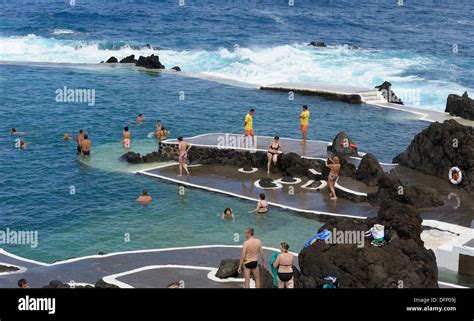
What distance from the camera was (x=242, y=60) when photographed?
236ft

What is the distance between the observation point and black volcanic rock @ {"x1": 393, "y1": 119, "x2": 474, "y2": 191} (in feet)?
104

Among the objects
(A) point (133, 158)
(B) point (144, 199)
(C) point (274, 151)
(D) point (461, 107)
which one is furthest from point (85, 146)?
(D) point (461, 107)

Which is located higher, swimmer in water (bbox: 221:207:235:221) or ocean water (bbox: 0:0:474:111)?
ocean water (bbox: 0:0:474:111)

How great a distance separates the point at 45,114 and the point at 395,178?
2219 centimetres

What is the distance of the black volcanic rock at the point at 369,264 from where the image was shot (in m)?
20.3

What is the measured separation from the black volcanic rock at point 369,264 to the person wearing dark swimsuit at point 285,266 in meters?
1.13

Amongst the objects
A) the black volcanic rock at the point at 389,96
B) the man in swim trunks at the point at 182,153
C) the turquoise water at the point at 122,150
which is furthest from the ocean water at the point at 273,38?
the man in swim trunks at the point at 182,153

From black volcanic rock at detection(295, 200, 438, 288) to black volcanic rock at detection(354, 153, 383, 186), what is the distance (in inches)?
371

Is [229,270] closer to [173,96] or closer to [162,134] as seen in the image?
[162,134]

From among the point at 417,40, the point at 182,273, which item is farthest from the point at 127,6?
the point at 182,273

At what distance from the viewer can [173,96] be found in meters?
51.1

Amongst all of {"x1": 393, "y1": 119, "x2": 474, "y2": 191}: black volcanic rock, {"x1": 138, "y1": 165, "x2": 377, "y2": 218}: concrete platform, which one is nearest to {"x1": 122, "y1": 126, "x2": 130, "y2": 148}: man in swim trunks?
{"x1": 138, "y1": 165, "x2": 377, "y2": 218}: concrete platform

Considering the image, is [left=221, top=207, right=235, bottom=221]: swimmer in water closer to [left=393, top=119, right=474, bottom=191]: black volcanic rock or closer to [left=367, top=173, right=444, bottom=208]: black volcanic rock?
[left=367, top=173, right=444, bottom=208]: black volcanic rock

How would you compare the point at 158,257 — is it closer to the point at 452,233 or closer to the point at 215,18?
the point at 452,233
